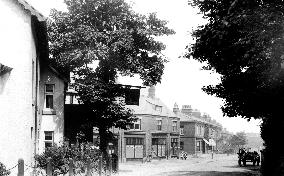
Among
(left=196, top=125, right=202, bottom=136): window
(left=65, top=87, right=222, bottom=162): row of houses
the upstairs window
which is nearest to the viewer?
the upstairs window

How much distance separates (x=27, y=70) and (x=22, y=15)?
2.67m

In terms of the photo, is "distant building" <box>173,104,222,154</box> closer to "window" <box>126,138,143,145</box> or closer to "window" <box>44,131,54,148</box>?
"window" <box>126,138,143,145</box>

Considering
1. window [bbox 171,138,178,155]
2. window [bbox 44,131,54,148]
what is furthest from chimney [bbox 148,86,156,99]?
window [bbox 44,131,54,148]

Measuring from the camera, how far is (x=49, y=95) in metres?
29.6

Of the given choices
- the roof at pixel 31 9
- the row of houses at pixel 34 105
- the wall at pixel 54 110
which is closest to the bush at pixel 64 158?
the row of houses at pixel 34 105

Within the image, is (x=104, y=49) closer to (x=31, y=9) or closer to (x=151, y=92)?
(x=31, y=9)

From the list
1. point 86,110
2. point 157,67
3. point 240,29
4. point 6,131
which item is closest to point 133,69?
point 157,67

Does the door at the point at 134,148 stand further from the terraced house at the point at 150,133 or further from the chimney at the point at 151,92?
the chimney at the point at 151,92

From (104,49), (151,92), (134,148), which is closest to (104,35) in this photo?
(104,49)

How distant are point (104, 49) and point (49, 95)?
5.39m

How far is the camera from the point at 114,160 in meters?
31.2

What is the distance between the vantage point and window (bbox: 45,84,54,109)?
29305mm

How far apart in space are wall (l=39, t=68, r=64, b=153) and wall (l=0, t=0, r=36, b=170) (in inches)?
376

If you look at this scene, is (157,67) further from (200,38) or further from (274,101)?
(274,101)
